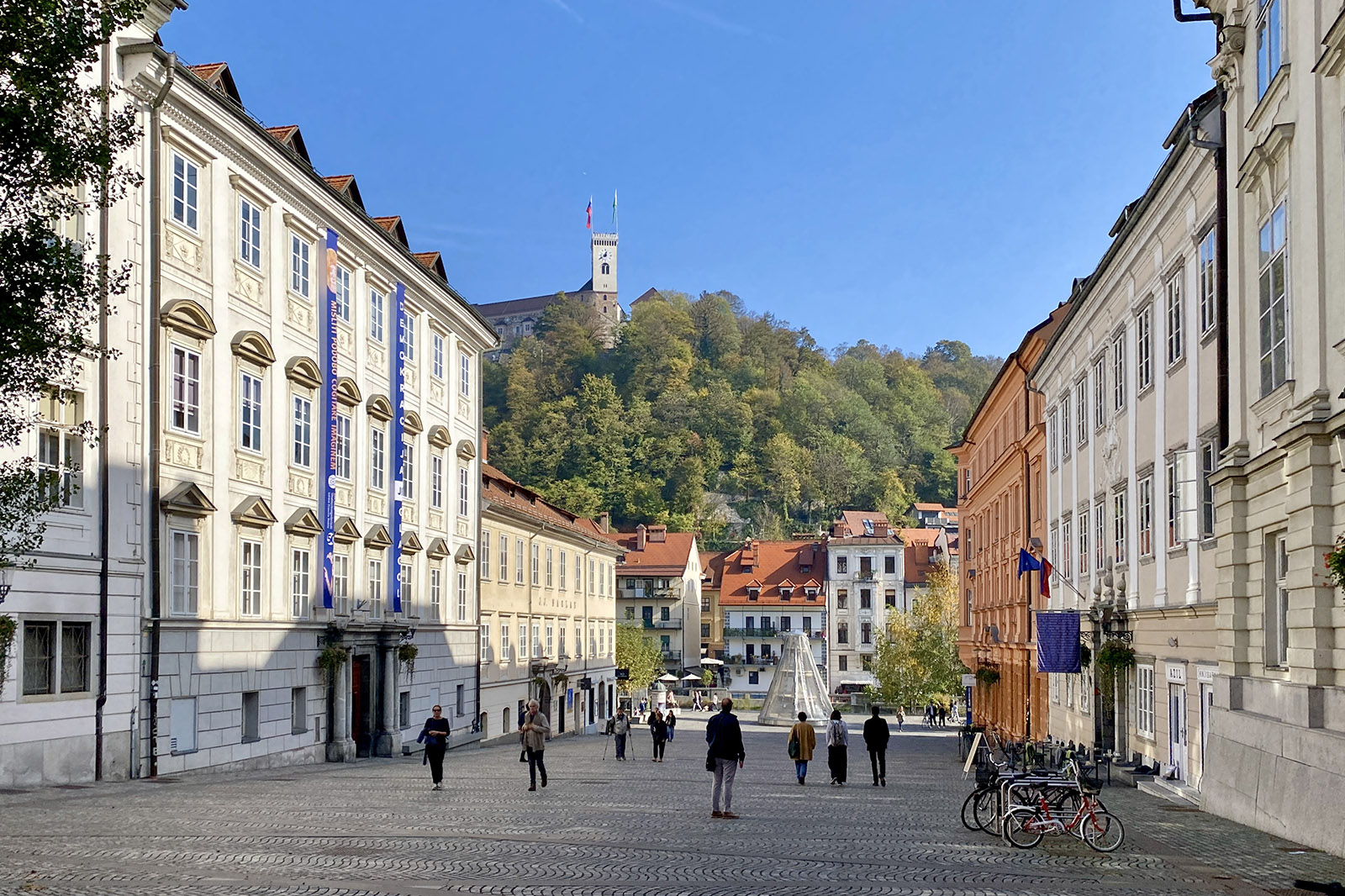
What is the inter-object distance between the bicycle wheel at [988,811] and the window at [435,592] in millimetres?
27709

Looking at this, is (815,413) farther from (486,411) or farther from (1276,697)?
(1276,697)

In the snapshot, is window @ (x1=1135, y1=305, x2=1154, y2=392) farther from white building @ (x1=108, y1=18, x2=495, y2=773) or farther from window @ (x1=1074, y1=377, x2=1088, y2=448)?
white building @ (x1=108, y1=18, x2=495, y2=773)

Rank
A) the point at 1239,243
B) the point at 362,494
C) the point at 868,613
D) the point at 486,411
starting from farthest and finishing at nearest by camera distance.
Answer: the point at 486,411 < the point at 868,613 < the point at 362,494 < the point at 1239,243

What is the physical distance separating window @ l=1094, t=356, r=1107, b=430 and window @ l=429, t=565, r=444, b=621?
2070 cm

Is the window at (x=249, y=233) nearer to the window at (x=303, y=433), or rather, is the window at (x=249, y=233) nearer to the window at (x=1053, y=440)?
the window at (x=303, y=433)

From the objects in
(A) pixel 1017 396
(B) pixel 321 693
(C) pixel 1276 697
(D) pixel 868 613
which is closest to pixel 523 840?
(C) pixel 1276 697

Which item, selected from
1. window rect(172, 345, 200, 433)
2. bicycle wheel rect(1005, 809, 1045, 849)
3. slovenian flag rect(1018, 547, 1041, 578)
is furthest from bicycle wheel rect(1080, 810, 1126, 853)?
slovenian flag rect(1018, 547, 1041, 578)

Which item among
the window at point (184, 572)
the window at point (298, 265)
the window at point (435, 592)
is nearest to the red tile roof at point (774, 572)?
the window at point (435, 592)

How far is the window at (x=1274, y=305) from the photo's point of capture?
57.1 feet

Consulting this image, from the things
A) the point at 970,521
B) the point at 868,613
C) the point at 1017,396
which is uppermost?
the point at 1017,396

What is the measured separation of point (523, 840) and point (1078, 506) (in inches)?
900

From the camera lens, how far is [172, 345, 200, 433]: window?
26.4m

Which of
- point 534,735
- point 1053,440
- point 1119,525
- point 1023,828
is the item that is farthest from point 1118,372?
point 1023,828

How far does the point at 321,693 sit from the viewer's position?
3338cm
